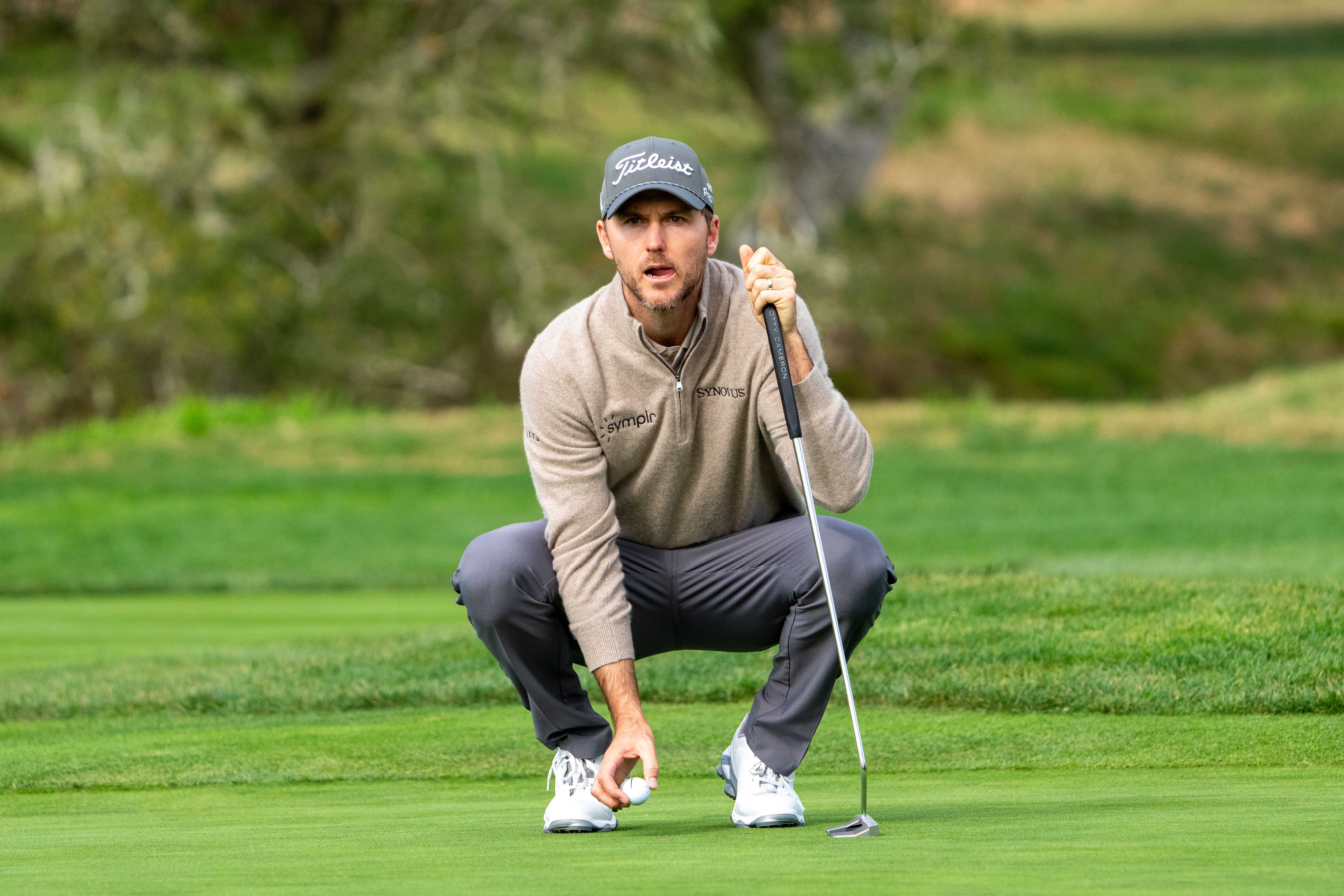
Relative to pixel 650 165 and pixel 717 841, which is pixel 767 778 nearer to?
pixel 717 841

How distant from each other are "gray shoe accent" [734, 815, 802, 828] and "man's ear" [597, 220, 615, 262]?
125 cm

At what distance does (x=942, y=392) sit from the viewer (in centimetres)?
3067

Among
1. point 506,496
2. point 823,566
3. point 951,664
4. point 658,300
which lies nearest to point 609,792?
point 823,566

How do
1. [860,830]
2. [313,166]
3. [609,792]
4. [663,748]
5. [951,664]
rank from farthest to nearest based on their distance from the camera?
[313,166] → [951,664] → [663,748] → [609,792] → [860,830]

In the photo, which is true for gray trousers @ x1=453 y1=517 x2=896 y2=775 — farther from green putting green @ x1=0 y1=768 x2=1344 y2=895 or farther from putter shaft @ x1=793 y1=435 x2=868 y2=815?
green putting green @ x1=0 y1=768 x2=1344 y2=895

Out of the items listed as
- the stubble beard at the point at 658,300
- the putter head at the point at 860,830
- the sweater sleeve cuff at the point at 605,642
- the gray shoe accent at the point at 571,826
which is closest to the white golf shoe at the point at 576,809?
the gray shoe accent at the point at 571,826

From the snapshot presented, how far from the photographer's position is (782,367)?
407cm

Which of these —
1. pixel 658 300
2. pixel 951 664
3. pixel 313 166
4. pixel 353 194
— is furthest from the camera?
pixel 313 166

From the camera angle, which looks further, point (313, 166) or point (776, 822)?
point (313, 166)

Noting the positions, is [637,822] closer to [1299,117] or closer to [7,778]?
[7,778]

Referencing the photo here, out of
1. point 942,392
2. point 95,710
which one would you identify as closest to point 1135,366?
point 942,392

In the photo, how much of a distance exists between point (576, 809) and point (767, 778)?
0.42 m

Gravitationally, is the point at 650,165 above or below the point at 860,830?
above

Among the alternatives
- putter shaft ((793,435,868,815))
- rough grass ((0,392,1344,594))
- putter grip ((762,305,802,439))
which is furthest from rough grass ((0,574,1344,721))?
putter grip ((762,305,802,439))
